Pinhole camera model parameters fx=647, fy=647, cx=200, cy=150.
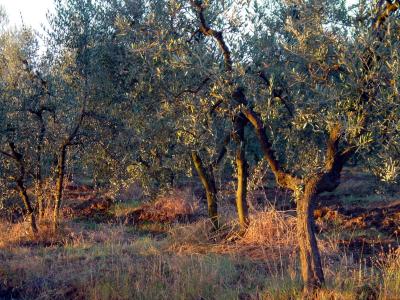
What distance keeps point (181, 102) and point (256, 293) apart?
3.12 m

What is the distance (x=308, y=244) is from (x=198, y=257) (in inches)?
116

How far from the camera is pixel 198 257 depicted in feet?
35.1

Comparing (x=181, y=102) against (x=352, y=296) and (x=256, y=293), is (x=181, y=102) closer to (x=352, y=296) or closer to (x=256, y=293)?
(x=256, y=293)

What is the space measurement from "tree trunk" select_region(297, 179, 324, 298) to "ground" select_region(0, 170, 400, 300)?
0.20 metres

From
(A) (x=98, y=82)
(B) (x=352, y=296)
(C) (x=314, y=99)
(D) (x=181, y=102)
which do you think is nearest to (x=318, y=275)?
(B) (x=352, y=296)

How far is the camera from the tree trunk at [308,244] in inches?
318

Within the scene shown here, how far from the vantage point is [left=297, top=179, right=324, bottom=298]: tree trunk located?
26.5ft

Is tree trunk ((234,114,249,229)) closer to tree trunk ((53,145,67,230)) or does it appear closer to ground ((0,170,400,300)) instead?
ground ((0,170,400,300))

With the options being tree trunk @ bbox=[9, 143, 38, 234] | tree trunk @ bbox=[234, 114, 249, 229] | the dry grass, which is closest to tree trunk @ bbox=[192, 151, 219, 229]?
the dry grass

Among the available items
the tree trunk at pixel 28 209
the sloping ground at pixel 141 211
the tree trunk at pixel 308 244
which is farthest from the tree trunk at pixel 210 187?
the tree trunk at pixel 308 244

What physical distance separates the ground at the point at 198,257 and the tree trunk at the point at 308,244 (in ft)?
0.67

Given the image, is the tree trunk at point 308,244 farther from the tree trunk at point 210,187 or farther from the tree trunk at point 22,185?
the tree trunk at point 22,185

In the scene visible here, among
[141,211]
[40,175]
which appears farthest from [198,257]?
[141,211]

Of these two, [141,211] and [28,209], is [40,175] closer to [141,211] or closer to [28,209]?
[28,209]
